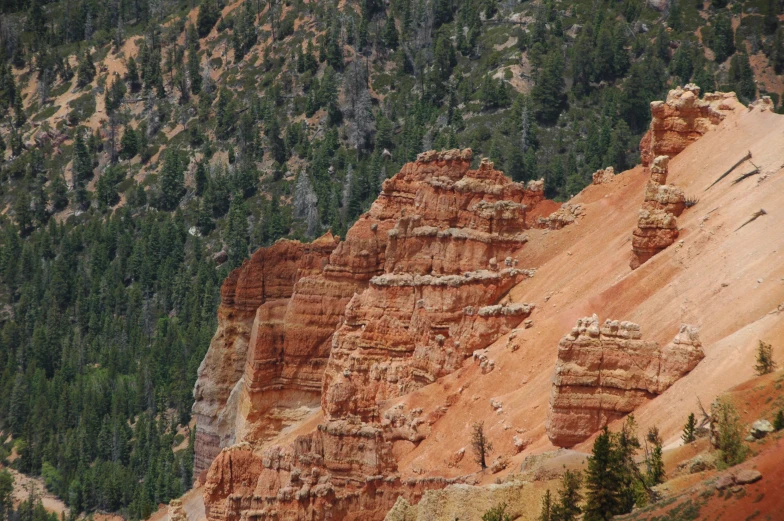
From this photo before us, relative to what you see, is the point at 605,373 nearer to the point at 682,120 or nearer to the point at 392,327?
the point at 682,120

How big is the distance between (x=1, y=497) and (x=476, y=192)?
86.2m

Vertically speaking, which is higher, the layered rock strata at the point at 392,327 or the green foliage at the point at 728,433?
the layered rock strata at the point at 392,327

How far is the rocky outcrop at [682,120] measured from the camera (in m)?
94.7

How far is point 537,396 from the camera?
3039 inches

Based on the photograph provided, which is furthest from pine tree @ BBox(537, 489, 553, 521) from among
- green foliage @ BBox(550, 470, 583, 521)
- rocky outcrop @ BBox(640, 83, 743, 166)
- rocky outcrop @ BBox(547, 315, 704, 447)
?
rocky outcrop @ BBox(640, 83, 743, 166)

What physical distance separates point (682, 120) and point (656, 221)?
48.5 feet

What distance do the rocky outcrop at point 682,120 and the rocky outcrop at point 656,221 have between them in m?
10.00

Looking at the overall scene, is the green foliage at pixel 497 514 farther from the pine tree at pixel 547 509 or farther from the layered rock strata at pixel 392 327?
the layered rock strata at pixel 392 327

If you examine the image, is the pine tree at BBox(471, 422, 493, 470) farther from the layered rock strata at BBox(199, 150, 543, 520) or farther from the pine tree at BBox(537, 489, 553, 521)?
the pine tree at BBox(537, 489, 553, 521)

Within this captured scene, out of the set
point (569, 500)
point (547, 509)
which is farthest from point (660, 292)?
point (547, 509)

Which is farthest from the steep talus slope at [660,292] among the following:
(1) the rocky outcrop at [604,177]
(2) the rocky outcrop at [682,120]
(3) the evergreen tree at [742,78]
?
(3) the evergreen tree at [742,78]

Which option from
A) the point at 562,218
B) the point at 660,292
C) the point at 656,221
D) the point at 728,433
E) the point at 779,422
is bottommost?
the point at 728,433

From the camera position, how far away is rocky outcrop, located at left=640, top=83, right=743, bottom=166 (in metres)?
94.7

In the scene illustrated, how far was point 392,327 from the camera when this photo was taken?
9781 cm
